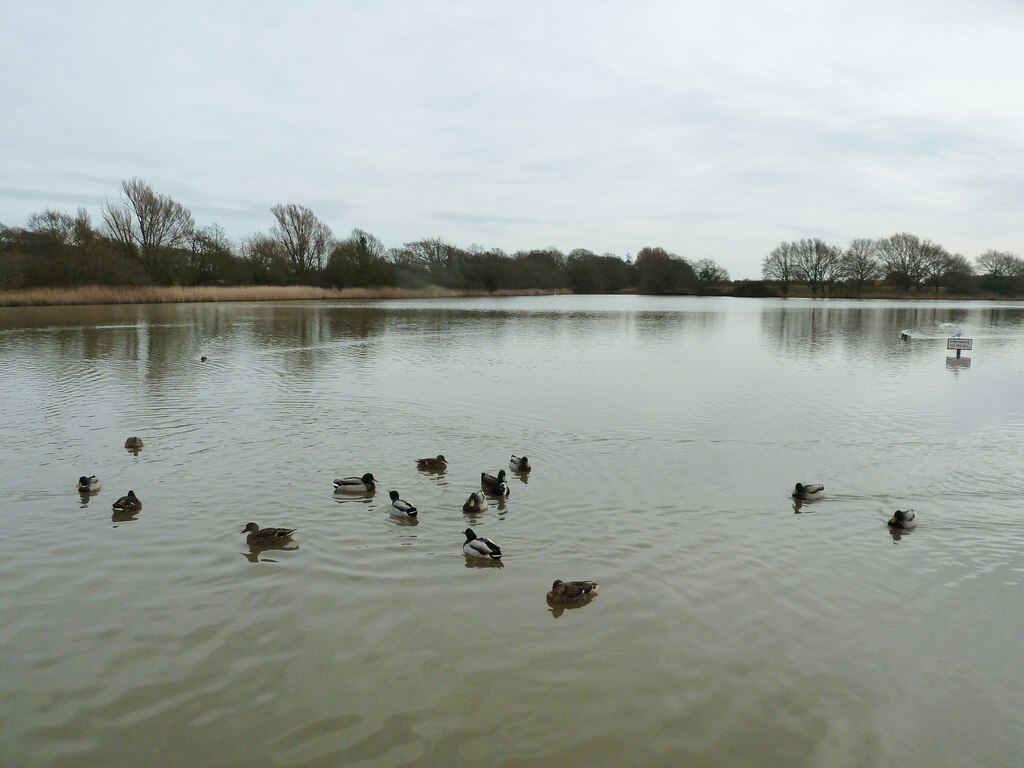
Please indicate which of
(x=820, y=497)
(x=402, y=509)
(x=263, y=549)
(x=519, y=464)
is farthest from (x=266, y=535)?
(x=820, y=497)

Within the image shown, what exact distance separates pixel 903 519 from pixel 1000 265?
99.9 m

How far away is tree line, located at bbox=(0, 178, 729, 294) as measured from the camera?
161ft

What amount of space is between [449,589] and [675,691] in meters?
2.22

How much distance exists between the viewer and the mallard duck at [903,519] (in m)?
7.40

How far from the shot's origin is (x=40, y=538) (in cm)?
698

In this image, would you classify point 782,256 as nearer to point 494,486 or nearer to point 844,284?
point 844,284

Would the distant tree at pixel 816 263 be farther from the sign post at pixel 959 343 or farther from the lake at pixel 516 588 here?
the lake at pixel 516 588

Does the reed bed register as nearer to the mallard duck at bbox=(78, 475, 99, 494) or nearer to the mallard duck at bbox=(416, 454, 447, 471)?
the mallard duck at bbox=(78, 475, 99, 494)

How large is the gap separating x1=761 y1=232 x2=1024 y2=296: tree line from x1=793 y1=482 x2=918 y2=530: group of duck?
87.6m

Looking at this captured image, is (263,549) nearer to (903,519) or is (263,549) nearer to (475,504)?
(475,504)

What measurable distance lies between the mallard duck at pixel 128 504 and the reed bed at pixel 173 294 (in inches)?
1841

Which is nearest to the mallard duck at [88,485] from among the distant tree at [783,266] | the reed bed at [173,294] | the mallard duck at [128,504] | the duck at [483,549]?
the mallard duck at [128,504]

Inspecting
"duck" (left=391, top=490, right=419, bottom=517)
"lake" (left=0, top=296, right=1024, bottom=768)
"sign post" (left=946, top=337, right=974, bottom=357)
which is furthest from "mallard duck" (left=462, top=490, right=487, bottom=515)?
"sign post" (left=946, top=337, right=974, bottom=357)

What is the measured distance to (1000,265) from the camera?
8669 cm
